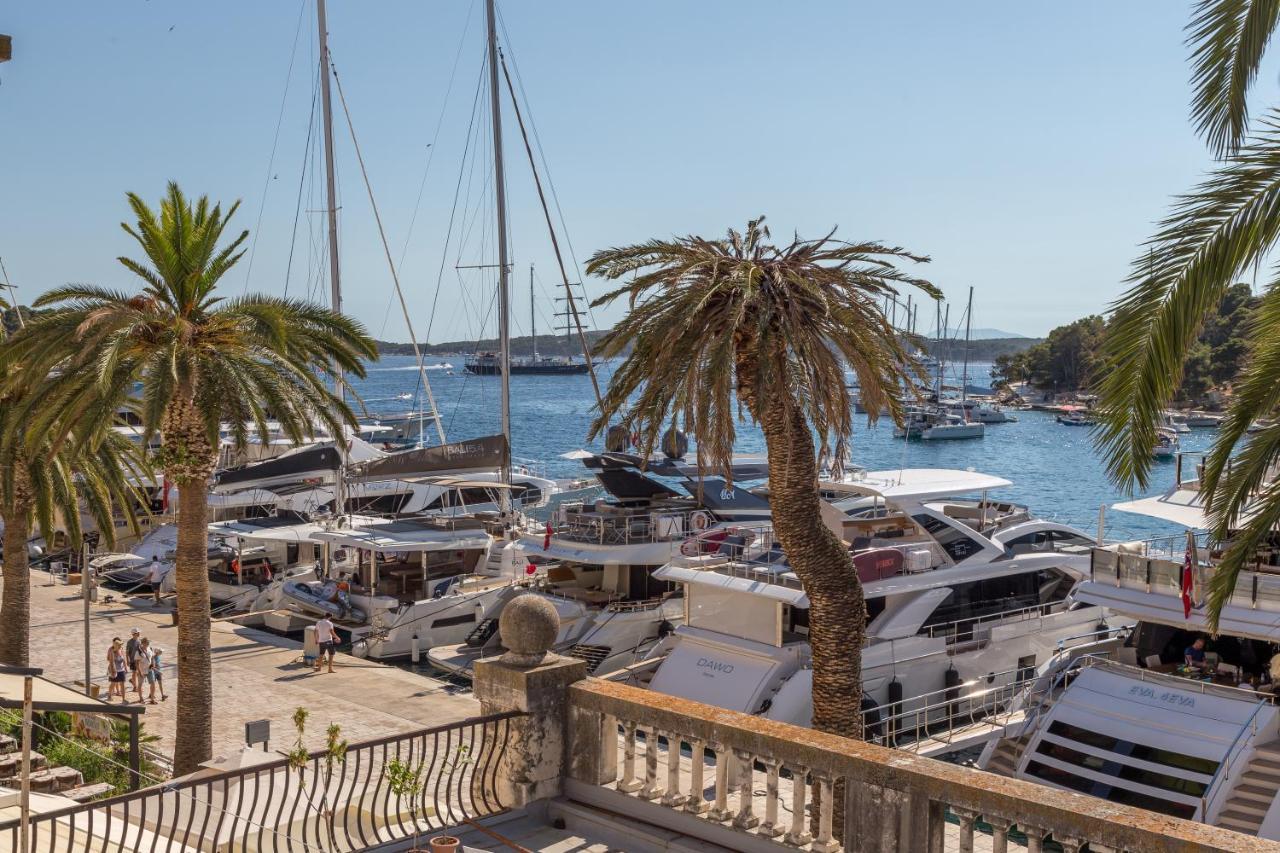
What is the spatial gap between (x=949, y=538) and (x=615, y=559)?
→ 25.4 ft

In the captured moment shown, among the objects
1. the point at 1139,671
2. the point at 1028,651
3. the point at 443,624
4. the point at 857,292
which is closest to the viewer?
the point at 857,292

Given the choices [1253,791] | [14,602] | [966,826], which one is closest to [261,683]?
[14,602]

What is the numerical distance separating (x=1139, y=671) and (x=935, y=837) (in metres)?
12.7

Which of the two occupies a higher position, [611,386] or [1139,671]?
[611,386]

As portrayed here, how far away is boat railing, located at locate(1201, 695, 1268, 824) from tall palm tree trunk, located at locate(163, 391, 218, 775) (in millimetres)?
14067

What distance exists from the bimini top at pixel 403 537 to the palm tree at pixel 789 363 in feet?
54.0

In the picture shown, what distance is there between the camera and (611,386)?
17250 millimetres

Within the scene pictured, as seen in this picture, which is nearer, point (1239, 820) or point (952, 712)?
point (1239, 820)

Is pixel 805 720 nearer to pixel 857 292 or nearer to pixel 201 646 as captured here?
pixel 857 292

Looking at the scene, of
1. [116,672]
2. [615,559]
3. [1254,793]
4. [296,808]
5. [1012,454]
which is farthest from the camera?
[1012,454]

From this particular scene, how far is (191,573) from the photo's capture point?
58.0 feet

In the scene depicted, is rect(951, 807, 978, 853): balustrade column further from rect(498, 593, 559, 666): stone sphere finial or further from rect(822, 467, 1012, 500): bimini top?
rect(822, 467, 1012, 500): bimini top

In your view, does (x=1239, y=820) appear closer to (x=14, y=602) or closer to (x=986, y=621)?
(x=986, y=621)

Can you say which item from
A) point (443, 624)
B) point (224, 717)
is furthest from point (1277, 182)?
point (443, 624)
